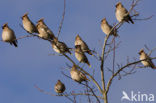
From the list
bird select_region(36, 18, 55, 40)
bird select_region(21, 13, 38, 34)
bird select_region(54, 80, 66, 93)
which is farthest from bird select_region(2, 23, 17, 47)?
bird select_region(54, 80, 66, 93)

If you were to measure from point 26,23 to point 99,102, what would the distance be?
3756 millimetres

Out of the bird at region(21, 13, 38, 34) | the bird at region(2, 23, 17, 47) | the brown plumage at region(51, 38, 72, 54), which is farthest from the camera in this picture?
the bird at region(21, 13, 38, 34)

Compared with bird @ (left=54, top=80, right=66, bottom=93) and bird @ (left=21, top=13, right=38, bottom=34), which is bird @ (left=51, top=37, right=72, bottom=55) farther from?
bird @ (left=54, top=80, right=66, bottom=93)

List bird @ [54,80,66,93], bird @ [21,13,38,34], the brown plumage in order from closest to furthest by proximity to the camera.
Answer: the brown plumage → bird @ [21,13,38,34] → bird @ [54,80,66,93]

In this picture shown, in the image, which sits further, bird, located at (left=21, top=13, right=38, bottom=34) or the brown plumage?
bird, located at (left=21, top=13, right=38, bottom=34)

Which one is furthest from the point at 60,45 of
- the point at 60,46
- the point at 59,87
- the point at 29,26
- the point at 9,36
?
the point at 59,87

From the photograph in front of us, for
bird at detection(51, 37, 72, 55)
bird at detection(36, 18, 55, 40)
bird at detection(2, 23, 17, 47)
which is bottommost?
bird at detection(51, 37, 72, 55)

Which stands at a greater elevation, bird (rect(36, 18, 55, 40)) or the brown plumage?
bird (rect(36, 18, 55, 40))

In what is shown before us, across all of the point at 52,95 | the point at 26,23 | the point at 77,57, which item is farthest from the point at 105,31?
the point at 52,95

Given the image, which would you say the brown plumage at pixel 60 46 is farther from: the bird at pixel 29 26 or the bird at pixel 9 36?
the bird at pixel 29 26

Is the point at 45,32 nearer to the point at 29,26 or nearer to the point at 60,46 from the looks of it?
the point at 29,26

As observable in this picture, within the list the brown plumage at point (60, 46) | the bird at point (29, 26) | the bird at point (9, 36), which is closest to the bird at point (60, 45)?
the brown plumage at point (60, 46)

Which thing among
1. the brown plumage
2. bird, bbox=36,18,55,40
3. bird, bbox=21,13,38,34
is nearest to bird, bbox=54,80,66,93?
bird, bbox=36,18,55,40

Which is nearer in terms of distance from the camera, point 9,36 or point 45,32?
point 9,36
